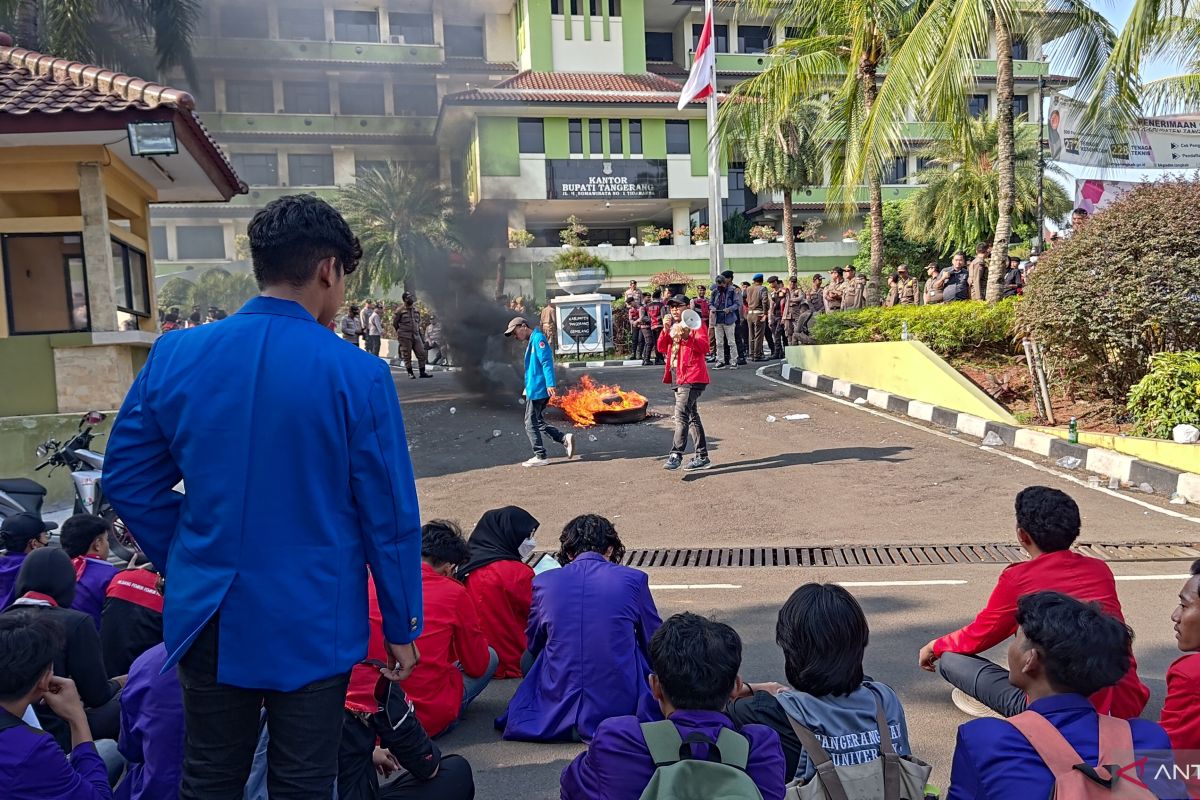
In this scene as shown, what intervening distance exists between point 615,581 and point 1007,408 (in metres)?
9.71

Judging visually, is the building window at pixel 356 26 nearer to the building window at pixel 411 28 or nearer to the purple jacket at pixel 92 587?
the building window at pixel 411 28

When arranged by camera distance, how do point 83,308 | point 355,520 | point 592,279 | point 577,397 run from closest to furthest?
point 355,520 → point 83,308 → point 577,397 → point 592,279

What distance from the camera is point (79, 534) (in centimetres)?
443

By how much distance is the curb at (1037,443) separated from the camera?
8531mm

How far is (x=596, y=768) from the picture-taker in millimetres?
2561

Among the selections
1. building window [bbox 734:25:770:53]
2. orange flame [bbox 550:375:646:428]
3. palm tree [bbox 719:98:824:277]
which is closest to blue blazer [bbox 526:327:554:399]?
orange flame [bbox 550:375:646:428]

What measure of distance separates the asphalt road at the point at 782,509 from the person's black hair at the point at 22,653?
1682 mm

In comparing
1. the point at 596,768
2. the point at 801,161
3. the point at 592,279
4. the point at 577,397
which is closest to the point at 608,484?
the point at 577,397

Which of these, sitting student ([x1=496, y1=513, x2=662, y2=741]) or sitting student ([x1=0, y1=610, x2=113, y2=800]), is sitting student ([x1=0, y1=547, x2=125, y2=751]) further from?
sitting student ([x1=496, y1=513, x2=662, y2=741])

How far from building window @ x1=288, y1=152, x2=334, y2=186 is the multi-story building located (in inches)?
2.3

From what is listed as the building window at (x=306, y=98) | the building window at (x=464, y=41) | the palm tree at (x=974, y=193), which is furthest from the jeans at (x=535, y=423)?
the building window at (x=306, y=98)

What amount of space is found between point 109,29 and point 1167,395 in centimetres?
1940

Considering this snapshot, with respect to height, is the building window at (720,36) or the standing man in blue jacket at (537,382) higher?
the building window at (720,36)

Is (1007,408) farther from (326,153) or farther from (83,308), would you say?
(326,153)
